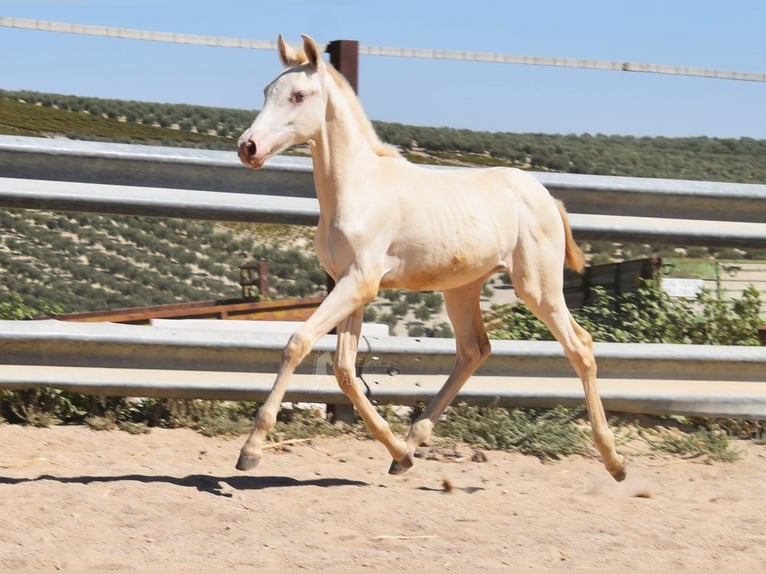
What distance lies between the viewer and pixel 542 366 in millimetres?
5844

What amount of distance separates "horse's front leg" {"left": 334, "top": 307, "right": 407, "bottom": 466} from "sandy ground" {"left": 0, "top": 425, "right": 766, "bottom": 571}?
215mm

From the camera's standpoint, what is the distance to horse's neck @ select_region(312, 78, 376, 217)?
4723mm

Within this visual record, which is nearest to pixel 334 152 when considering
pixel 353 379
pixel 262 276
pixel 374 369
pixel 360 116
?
pixel 360 116

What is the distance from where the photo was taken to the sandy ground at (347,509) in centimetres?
352

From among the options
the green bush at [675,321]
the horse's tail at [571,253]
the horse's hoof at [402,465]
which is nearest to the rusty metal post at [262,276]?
the green bush at [675,321]

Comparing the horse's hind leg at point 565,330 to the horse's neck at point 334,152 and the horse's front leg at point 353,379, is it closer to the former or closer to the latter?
the horse's front leg at point 353,379

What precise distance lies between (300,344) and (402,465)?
870mm

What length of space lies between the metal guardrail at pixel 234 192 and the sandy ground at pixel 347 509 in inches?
44.2

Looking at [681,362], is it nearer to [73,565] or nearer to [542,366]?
[542,366]

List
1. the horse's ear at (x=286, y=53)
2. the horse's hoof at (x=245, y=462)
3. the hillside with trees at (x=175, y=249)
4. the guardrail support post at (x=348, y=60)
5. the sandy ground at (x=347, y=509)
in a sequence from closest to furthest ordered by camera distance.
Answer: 1. the sandy ground at (x=347, y=509)
2. the horse's hoof at (x=245, y=462)
3. the horse's ear at (x=286, y=53)
4. the guardrail support post at (x=348, y=60)
5. the hillside with trees at (x=175, y=249)

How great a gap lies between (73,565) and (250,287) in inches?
483

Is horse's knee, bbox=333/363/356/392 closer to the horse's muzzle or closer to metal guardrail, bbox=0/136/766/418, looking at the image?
metal guardrail, bbox=0/136/766/418

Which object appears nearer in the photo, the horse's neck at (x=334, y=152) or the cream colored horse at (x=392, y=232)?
the cream colored horse at (x=392, y=232)

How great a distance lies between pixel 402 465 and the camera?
4957 mm
